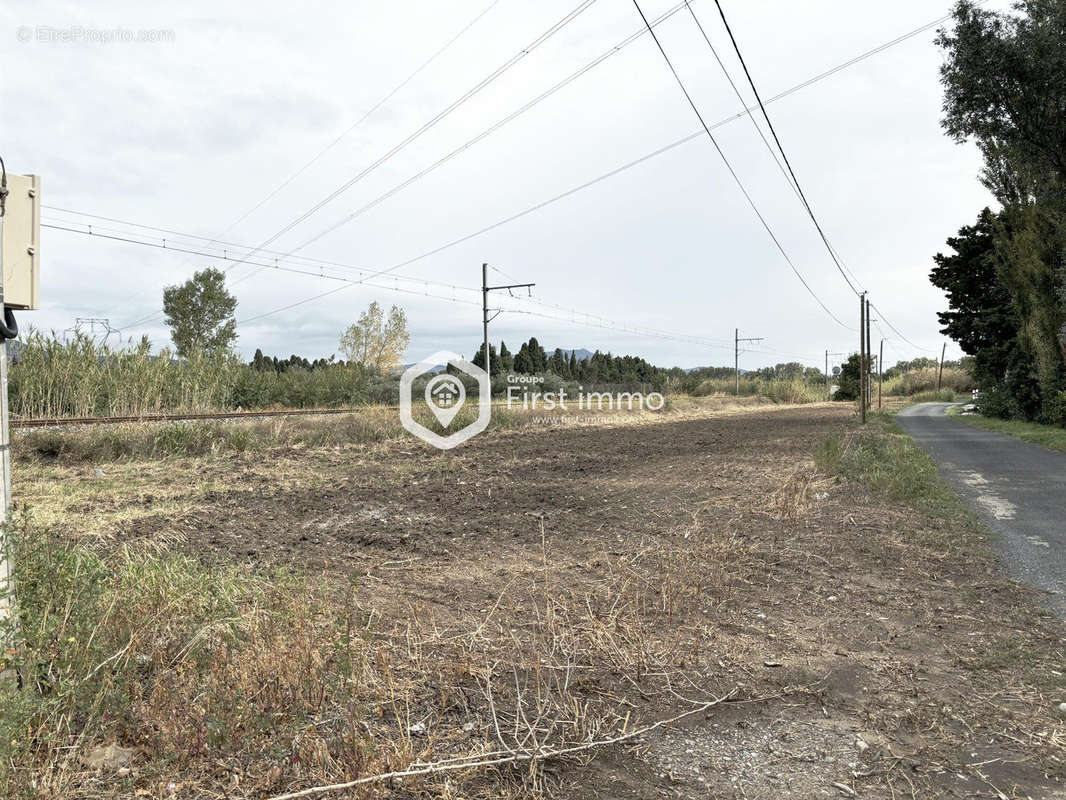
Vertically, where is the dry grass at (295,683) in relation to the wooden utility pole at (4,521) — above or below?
below

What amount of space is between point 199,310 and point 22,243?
145 ft

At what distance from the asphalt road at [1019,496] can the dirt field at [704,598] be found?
1.23 feet

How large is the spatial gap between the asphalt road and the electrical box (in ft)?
21.3

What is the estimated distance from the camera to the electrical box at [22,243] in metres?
2.91

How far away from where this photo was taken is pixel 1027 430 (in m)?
21.0

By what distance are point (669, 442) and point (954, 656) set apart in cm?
1480

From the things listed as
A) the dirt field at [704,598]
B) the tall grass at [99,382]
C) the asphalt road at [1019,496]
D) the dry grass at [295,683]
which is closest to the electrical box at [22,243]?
the dry grass at [295,683]

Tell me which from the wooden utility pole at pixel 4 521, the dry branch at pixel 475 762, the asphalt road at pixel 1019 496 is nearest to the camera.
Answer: the dry branch at pixel 475 762

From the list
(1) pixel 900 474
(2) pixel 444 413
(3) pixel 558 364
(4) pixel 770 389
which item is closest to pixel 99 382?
(2) pixel 444 413

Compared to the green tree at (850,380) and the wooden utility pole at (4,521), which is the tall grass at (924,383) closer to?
the green tree at (850,380)

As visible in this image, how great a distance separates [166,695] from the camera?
2.94m

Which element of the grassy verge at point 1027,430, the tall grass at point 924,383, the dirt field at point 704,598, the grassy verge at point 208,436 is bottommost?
the dirt field at point 704,598

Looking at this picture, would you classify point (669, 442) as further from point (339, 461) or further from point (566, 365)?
point (566, 365)

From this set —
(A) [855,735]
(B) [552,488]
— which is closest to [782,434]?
(B) [552,488]
